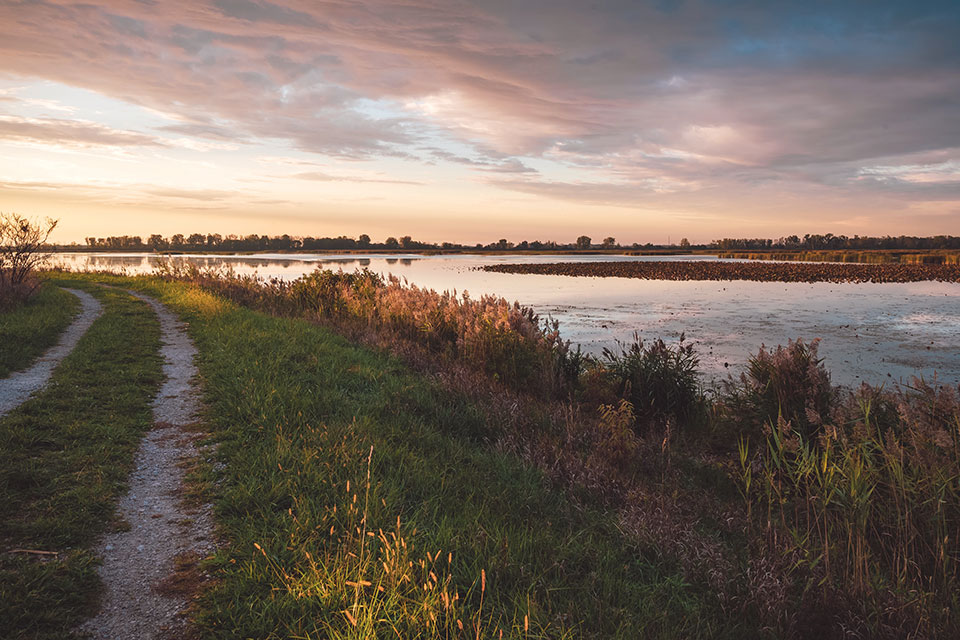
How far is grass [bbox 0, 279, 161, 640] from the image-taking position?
3398 mm

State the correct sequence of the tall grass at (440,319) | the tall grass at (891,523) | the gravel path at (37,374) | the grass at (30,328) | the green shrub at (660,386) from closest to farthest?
the tall grass at (891,523)
the gravel path at (37,374)
the green shrub at (660,386)
the grass at (30,328)
the tall grass at (440,319)

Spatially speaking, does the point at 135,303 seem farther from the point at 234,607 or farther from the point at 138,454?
the point at 234,607

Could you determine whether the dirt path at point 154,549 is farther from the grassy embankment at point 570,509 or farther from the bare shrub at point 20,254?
the bare shrub at point 20,254

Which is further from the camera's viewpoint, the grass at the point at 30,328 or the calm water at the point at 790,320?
the calm water at the point at 790,320

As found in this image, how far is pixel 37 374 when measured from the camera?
360 inches

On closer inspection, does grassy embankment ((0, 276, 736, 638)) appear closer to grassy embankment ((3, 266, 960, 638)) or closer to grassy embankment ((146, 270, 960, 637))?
grassy embankment ((3, 266, 960, 638))

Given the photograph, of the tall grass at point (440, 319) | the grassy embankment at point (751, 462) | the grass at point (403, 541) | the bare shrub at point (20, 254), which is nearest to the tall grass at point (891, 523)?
the grassy embankment at point (751, 462)

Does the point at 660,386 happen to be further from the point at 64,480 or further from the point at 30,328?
the point at 30,328

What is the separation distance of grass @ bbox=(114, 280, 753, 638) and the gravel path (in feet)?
8.99

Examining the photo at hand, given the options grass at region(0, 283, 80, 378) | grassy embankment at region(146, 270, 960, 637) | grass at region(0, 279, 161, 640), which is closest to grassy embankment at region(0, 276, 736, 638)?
grass at region(0, 279, 161, 640)

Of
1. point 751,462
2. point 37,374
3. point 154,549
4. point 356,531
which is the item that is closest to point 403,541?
point 356,531

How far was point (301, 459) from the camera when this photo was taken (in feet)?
17.8

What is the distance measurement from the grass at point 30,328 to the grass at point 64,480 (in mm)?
969

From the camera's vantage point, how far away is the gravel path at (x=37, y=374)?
7.58 meters
